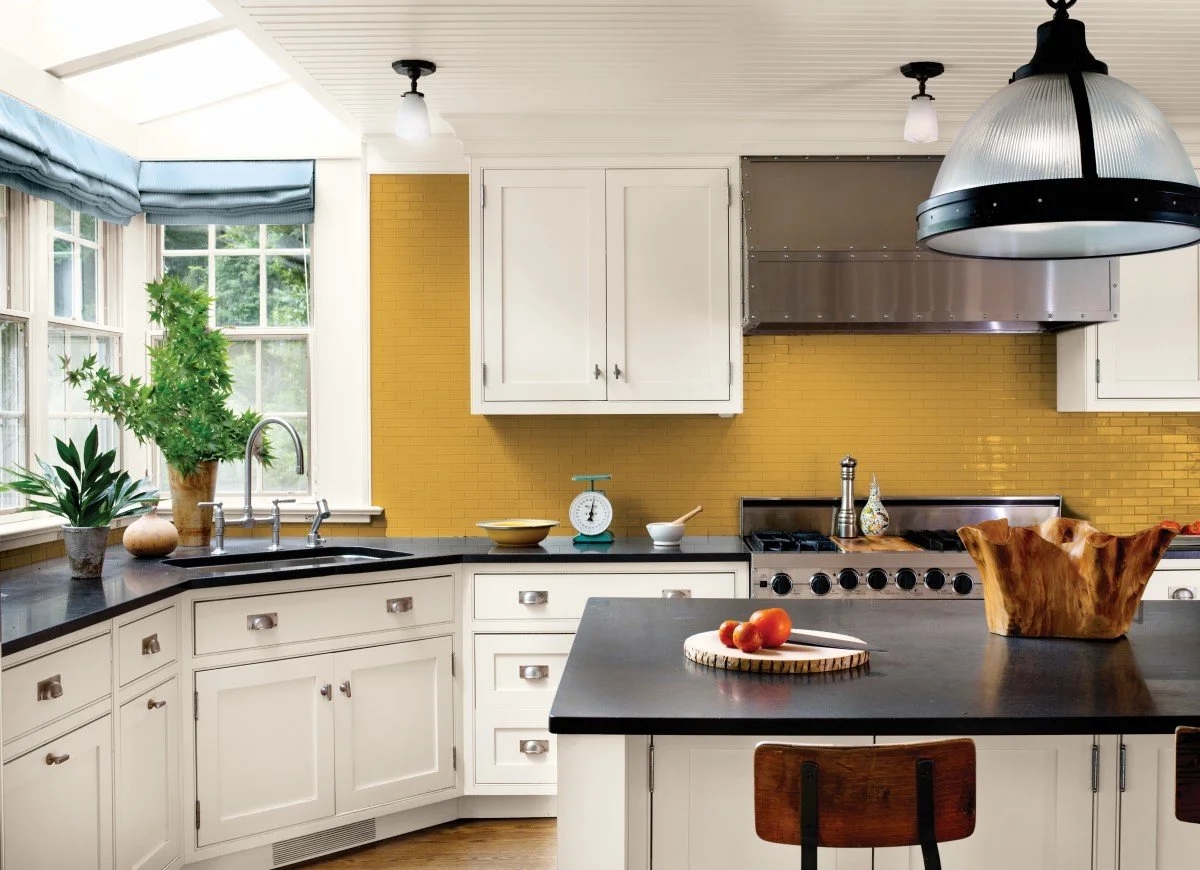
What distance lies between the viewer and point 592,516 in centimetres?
452

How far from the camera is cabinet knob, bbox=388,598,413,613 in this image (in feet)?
12.9

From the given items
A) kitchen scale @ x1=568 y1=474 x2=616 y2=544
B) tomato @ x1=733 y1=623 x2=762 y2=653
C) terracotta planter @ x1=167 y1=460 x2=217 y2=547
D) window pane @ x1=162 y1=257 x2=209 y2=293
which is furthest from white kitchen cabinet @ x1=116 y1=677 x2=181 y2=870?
window pane @ x1=162 y1=257 x2=209 y2=293

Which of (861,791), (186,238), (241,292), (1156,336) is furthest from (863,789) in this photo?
(186,238)

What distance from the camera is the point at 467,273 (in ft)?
15.6

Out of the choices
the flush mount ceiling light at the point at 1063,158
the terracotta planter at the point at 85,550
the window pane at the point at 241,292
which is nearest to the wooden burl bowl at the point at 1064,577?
the flush mount ceiling light at the point at 1063,158

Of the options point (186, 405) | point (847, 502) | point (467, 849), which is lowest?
point (467, 849)

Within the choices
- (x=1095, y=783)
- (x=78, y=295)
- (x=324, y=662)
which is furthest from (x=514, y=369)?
(x=1095, y=783)

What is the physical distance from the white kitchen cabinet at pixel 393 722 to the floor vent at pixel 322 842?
0.45ft

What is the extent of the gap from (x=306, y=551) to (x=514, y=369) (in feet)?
3.70

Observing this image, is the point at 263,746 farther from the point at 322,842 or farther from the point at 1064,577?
the point at 1064,577

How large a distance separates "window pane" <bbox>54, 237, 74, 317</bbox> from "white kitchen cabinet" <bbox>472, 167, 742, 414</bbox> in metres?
1.66

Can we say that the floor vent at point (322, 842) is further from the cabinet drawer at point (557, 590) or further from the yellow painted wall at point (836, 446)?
the yellow painted wall at point (836, 446)

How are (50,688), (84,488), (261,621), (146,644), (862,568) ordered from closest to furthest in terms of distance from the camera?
(50,688) → (146,644) → (84,488) → (261,621) → (862,568)

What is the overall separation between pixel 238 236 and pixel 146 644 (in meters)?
2.28
